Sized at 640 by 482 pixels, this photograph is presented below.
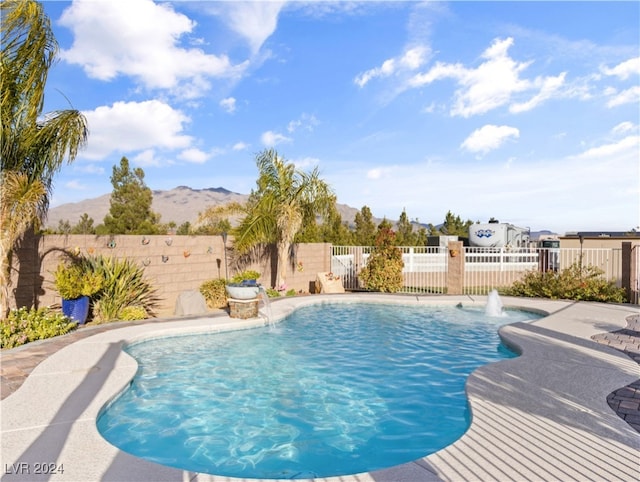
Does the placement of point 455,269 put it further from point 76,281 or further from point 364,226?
point 364,226

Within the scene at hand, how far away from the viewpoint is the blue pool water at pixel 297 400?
4004 mm

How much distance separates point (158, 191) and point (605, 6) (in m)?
115

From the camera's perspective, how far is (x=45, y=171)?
790 centimetres

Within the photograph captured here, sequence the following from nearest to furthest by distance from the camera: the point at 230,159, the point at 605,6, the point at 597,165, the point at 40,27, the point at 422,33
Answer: the point at 40,27
the point at 605,6
the point at 422,33
the point at 597,165
the point at 230,159

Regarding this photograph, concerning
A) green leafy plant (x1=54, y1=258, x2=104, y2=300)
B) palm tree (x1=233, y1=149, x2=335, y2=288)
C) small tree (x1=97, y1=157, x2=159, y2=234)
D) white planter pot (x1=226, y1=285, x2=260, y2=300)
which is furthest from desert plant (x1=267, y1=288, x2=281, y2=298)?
small tree (x1=97, y1=157, x2=159, y2=234)

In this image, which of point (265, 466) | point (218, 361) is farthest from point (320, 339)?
point (265, 466)

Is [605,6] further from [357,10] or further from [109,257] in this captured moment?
[109,257]

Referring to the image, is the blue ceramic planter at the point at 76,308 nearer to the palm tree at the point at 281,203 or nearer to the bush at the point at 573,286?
the palm tree at the point at 281,203

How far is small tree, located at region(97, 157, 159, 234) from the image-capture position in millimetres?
24797

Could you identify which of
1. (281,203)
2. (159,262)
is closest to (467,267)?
(281,203)

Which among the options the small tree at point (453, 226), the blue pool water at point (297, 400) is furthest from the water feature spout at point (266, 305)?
the small tree at point (453, 226)

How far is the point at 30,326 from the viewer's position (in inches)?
293

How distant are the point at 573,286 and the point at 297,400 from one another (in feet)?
35.6

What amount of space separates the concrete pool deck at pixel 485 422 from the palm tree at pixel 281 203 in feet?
20.2
